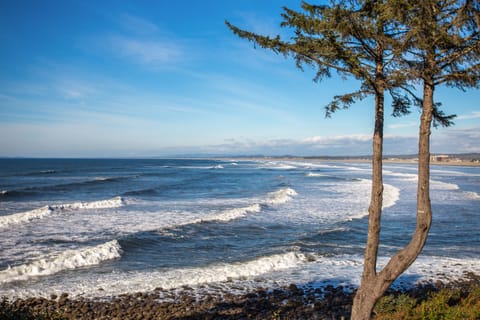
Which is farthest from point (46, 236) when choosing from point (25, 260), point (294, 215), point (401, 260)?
point (401, 260)

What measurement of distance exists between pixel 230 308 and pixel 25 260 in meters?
9.03

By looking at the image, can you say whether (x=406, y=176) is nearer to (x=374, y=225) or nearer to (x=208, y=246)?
(x=208, y=246)

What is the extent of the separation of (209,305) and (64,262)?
270 inches

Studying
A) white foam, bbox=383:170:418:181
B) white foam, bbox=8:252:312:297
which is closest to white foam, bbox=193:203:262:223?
white foam, bbox=8:252:312:297

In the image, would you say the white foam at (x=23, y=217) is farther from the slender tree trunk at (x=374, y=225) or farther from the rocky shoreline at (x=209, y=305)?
the slender tree trunk at (x=374, y=225)

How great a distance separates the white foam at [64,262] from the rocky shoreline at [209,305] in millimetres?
2476

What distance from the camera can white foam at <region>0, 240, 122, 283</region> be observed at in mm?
12008

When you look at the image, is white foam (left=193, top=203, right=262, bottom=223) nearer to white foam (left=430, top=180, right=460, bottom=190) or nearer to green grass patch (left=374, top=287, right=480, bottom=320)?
green grass patch (left=374, top=287, right=480, bottom=320)

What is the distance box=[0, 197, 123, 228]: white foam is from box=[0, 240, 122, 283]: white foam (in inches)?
377

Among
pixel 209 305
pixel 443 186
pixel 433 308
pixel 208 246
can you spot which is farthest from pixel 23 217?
pixel 443 186

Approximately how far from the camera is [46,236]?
1778 cm

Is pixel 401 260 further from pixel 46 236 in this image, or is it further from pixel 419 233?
pixel 46 236

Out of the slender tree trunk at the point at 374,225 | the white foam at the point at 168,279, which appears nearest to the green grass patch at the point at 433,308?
the slender tree trunk at the point at 374,225

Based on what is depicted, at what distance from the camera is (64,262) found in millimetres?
13203
